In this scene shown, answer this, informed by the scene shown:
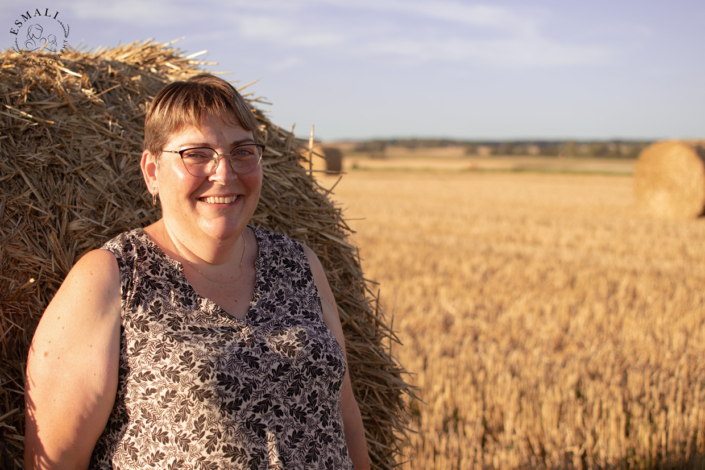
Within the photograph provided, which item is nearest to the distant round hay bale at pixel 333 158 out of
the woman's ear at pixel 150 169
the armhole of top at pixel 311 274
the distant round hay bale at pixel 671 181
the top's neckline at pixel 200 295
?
the distant round hay bale at pixel 671 181

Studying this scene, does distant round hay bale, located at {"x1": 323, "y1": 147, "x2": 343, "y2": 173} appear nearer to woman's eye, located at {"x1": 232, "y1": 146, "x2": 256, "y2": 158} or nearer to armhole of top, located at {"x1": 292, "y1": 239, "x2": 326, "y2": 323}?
armhole of top, located at {"x1": 292, "y1": 239, "x2": 326, "y2": 323}

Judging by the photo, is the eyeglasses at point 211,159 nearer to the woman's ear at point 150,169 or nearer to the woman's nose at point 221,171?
the woman's nose at point 221,171

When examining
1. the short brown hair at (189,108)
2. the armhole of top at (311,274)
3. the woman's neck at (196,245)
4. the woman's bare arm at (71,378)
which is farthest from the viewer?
the armhole of top at (311,274)

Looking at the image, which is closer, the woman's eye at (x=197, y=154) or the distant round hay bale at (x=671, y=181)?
the woman's eye at (x=197, y=154)

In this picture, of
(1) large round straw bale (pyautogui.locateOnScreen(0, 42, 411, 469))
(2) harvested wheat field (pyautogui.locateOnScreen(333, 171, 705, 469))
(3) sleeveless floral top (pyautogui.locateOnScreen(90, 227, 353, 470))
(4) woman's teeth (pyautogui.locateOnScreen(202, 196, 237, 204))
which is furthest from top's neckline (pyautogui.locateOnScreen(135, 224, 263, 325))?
(2) harvested wheat field (pyautogui.locateOnScreen(333, 171, 705, 469))

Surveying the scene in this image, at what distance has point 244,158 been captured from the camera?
75.0 inches

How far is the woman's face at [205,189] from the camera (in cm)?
181

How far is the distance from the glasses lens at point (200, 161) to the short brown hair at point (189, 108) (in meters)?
0.09

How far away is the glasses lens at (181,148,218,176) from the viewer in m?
1.80

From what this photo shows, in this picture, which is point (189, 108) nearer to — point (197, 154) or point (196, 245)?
point (197, 154)

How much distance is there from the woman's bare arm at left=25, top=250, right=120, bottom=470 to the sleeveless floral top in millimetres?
58

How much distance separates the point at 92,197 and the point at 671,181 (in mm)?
15272

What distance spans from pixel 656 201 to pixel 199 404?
15645 millimetres

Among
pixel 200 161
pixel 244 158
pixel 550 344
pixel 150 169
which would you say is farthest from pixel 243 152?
pixel 550 344
